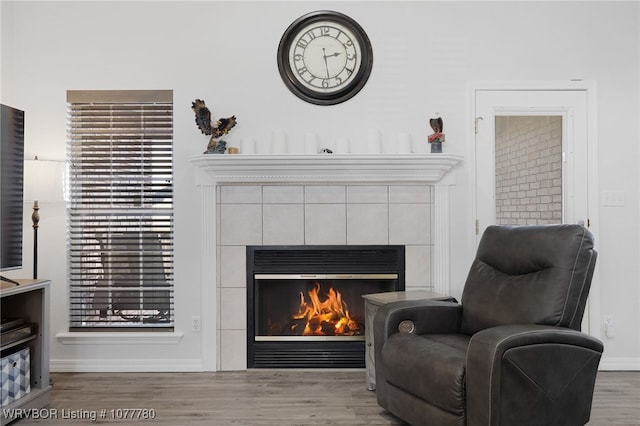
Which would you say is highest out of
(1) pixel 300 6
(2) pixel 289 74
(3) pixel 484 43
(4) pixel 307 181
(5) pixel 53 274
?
(1) pixel 300 6

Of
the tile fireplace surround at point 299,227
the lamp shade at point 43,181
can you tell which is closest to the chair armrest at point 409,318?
the tile fireplace surround at point 299,227

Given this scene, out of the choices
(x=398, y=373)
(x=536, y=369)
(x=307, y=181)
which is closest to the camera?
(x=536, y=369)

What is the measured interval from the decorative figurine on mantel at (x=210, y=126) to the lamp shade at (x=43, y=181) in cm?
94

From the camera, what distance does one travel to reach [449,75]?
11.1ft

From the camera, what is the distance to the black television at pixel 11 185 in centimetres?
255

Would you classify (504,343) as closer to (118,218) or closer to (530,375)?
(530,375)

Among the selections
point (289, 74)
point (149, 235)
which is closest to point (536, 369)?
point (289, 74)

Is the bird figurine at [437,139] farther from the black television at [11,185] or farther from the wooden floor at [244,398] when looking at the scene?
the black television at [11,185]

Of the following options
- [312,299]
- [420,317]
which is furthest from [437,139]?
[312,299]

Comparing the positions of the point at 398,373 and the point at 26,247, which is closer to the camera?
the point at 398,373

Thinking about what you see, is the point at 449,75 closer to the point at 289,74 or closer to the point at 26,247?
the point at 289,74

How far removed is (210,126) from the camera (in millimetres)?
3250

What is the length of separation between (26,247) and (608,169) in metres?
4.19

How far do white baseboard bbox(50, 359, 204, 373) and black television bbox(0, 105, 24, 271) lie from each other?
3.37 ft
